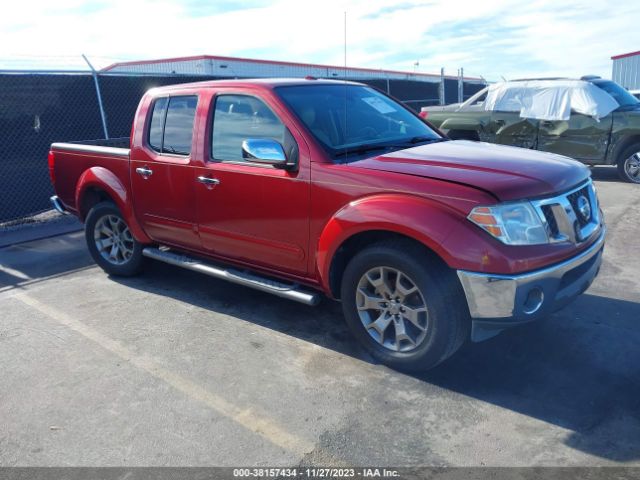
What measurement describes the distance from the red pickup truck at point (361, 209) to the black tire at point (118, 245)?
8.5 inches

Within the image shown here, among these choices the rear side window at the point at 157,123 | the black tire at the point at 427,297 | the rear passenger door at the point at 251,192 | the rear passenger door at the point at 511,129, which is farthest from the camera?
the rear passenger door at the point at 511,129

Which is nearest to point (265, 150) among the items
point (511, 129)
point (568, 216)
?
point (568, 216)

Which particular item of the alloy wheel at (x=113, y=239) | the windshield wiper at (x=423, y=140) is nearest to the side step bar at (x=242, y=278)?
the alloy wheel at (x=113, y=239)

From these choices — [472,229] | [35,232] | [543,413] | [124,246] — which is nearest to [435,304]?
[472,229]

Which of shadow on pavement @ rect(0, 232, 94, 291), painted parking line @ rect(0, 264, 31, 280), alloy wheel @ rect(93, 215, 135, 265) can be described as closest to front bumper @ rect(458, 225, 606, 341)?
alloy wheel @ rect(93, 215, 135, 265)

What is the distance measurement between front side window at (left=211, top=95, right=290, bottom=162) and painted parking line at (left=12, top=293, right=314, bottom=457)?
5.33 ft

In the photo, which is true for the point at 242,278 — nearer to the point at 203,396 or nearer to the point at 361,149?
the point at 203,396

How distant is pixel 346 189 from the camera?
3.53 m

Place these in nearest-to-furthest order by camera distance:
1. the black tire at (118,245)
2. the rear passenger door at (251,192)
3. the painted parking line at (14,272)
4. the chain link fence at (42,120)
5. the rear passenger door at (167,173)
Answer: the rear passenger door at (251,192), the rear passenger door at (167,173), the black tire at (118,245), the painted parking line at (14,272), the chain link fence at (42,120)

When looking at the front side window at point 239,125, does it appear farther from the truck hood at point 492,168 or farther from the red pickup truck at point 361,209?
the truck hood at point 492,168

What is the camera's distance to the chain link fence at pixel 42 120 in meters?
8.45

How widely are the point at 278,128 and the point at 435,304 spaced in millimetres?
1713

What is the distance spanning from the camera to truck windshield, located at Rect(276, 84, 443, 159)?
394 centimetres

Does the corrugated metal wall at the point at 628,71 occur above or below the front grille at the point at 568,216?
above
